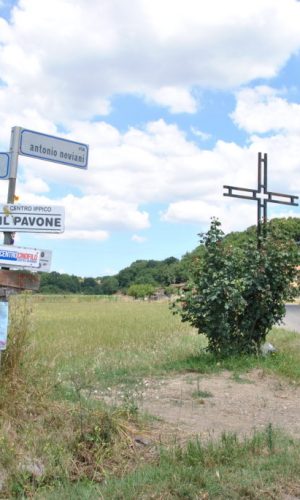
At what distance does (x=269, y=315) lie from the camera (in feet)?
33.8

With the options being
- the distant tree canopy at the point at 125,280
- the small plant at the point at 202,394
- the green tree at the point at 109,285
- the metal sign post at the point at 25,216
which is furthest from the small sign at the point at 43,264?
the green tree at the point at 109,285

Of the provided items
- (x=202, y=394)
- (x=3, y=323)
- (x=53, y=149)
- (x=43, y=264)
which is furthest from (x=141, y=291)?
(x=3, y=323)

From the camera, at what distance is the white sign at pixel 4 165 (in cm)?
575

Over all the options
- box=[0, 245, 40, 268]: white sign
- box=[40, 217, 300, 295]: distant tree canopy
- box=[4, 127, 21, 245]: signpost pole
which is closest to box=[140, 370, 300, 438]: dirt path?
box=[0, 245, 40, 268]: white sign

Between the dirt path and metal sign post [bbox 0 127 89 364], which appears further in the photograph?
the dirt path

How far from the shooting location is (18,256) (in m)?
5.37

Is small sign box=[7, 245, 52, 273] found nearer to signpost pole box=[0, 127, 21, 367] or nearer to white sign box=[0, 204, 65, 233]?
white sign box=[0, 204, 65, 233]

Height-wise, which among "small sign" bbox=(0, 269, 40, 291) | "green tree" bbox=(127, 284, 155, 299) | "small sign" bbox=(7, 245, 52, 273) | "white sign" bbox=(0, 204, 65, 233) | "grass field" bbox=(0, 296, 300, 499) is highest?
"green tree" bbox=(127, 284, 155, 299)

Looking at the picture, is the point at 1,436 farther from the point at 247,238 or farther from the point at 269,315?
the point at 247,238

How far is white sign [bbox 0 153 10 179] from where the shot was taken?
227 inches

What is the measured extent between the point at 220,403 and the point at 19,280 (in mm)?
3257

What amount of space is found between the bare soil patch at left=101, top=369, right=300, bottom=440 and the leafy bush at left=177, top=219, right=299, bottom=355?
110 centimetres

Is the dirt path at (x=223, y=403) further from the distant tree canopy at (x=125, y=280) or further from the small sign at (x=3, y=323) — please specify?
the distant tree canopy at (x=125, y=280)

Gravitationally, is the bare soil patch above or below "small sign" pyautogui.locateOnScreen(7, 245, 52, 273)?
below
